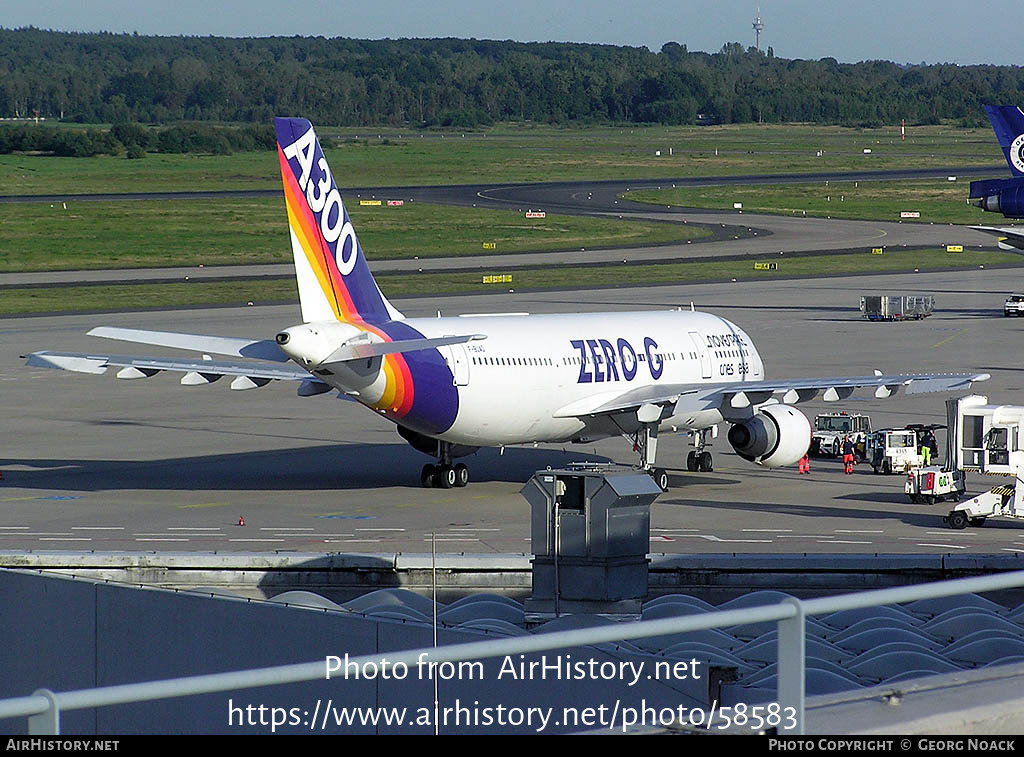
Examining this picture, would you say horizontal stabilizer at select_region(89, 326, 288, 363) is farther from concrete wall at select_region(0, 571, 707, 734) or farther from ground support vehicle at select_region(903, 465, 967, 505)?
ground support vehicle at select_region(903, 465, 967, 505)

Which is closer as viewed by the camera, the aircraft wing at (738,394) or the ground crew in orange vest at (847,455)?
the aircraft wing at (738,394)

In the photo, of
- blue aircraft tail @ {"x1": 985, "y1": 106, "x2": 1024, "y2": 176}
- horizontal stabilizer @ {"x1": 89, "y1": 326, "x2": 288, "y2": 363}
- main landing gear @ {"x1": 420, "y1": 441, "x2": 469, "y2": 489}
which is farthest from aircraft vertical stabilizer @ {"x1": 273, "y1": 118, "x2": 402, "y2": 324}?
blue aircraft tail @ {"x1": 985, "y1": 106, "x2": 1024, "y2": 176}

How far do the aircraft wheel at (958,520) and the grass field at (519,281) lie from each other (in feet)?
217

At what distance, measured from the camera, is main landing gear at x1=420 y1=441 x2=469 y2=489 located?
46688 mm

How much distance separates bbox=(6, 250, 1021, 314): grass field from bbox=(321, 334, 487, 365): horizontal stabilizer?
6213 centimetres

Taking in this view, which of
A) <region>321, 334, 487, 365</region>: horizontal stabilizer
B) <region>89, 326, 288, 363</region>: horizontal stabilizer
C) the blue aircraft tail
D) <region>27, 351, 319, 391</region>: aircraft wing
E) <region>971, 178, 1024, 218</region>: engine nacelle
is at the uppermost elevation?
the blue aircraft tail

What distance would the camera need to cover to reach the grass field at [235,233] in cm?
13300

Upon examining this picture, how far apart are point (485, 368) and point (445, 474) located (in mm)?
4800

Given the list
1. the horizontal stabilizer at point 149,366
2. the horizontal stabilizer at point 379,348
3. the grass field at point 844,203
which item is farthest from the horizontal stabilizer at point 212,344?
the grass field at point 844,203

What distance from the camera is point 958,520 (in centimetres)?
4062

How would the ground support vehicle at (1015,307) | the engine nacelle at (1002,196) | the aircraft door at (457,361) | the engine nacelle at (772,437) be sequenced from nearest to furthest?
1. the aircraft door at (457,361)
2. the engine nacelle at (772,437)
3. the engine nacelle at (1002,196)
4. the ground support vehicle at (1015,307)

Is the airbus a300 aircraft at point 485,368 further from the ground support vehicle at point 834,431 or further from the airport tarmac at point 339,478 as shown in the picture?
the ground support vehicle at point 834,431

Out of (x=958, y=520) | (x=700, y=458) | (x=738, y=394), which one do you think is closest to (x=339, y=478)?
(x=700, y=458)
